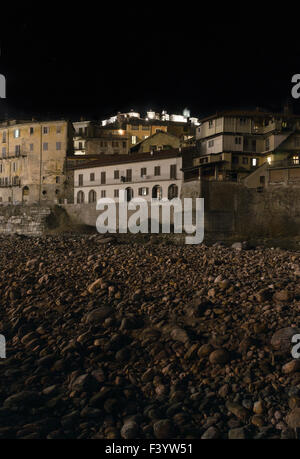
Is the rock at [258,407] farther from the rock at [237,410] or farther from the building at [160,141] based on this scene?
the building at [160,141]

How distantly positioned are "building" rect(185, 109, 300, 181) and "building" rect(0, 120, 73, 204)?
903 inches

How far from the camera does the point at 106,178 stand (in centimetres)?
5028

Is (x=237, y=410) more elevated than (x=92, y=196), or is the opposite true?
(x=92, y=196)

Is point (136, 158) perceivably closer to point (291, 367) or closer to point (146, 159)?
point (146, 159)

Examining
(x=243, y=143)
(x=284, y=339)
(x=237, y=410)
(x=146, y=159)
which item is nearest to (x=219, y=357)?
(x=237, y=410)

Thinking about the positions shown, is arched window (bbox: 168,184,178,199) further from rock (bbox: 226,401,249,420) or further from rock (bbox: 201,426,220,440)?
rock (bbox: 201,426,220,440)

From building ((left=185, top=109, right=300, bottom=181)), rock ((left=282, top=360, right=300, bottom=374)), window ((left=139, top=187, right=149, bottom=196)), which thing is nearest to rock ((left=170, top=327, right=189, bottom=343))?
rock ((left=282, top=360, right=300, bottom=374))

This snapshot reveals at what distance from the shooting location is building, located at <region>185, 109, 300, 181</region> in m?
45.3

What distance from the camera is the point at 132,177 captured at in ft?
159

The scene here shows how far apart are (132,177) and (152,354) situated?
127 ft

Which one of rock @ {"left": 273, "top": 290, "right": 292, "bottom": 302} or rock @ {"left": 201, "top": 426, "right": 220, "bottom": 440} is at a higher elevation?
rock @ {"left": 273, "top": 290, "right": 292, "bottom": 302}

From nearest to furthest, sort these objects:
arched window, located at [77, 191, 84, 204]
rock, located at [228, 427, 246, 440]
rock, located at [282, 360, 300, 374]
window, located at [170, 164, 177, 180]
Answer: rock, located at [228, 427, 246, 440] < rock, located at [282, 360, 300, 374] < window, located at [170, 164, 177, 180] < arched window, located at [77, 191, 84, 204]

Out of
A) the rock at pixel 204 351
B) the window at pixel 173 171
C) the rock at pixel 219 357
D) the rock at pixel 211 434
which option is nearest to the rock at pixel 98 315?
the rock at pixel 204 351

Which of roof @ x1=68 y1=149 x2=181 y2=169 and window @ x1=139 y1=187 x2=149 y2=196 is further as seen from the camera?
window @ x1=139 y1=187 x2=149 y2=196
